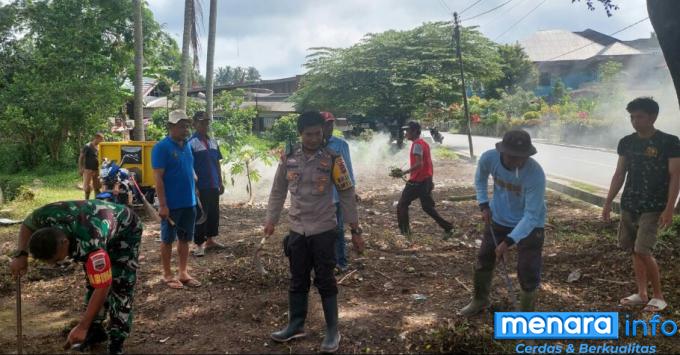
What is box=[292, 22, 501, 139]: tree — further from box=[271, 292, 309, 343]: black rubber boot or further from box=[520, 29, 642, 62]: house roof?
box=[520, 29, 642, 62]: house roof

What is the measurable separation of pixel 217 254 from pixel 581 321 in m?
4.06

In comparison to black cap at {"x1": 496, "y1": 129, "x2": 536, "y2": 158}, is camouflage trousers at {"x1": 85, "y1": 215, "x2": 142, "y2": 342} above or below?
below

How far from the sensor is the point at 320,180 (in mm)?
3387

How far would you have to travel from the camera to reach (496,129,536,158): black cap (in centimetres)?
332

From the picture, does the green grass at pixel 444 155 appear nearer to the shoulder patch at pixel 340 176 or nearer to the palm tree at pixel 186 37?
the palm tree at pixel 186 37

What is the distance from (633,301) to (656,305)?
0.18m

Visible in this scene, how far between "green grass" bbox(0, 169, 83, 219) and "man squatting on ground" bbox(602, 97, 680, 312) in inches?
378

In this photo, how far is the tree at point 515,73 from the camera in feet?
142

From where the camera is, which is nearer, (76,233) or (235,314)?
(76,233)

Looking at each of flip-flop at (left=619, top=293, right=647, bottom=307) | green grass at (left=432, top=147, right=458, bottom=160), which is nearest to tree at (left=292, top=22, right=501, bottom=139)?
green grass at (left=432, top=147, right=458, bottom=160)

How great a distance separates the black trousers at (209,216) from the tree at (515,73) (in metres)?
41.0

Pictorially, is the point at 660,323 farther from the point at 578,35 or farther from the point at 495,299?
the point at 578,35

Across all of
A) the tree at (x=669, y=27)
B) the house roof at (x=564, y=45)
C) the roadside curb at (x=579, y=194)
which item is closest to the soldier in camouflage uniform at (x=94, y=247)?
the tree at (x=669, y=27)

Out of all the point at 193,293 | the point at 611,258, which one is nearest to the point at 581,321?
the point at 611,258
